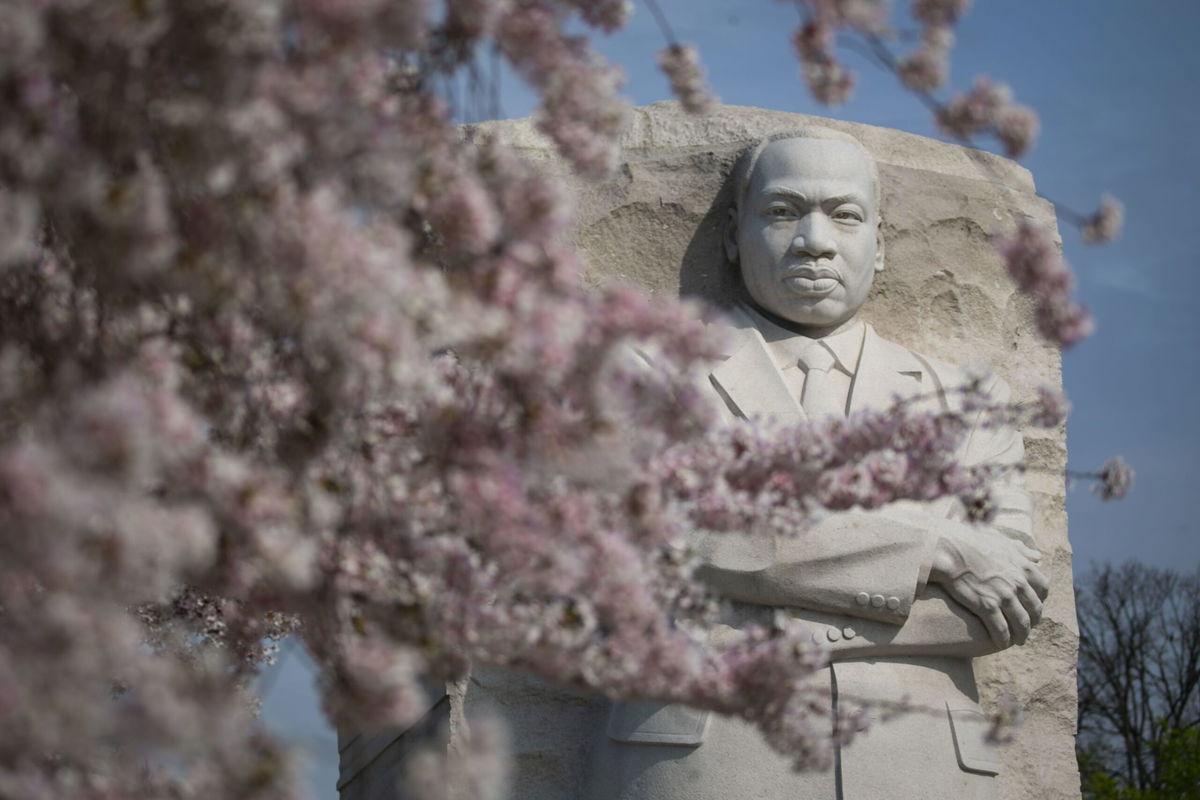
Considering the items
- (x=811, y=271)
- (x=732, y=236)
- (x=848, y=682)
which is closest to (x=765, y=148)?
(x=732, y=236)

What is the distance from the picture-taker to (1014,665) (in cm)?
516

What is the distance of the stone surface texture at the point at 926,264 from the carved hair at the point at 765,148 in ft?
0.40

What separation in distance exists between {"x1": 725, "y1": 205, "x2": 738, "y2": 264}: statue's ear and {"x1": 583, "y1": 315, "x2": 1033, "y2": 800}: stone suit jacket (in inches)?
39.5

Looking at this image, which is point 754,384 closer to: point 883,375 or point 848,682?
point 883,375

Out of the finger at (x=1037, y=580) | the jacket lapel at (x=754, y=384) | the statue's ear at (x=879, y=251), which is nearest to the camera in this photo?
the finger at (x=1037, y=580)

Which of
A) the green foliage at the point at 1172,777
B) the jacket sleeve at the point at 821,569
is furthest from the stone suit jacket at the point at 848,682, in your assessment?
the green foliage at the point at 1172,777

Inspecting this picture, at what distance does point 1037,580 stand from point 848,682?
2.09 feet

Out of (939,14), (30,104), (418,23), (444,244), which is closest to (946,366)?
(939,14)

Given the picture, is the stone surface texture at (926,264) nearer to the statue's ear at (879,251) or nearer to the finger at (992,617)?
the statue's ear at (879,251)

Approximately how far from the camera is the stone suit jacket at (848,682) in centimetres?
438

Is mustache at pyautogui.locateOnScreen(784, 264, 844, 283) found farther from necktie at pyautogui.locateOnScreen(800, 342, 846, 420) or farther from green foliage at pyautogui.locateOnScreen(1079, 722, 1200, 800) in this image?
green foliage at pyautogui.locateOnScreen(1079, 722, 1200, 800)

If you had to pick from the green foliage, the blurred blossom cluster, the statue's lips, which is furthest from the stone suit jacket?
the green foliage

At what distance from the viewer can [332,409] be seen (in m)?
2.55

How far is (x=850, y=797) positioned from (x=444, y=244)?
87.0 inches
